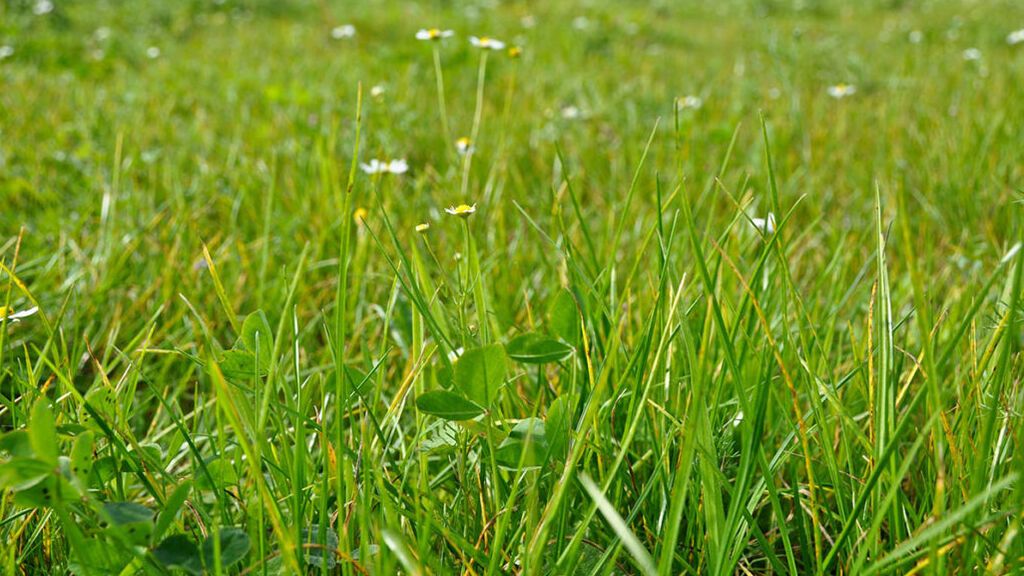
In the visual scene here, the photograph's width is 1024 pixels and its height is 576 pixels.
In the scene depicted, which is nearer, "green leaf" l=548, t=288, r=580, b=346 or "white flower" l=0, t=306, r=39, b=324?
"white flower" l=0, t=306, r=39, b=324

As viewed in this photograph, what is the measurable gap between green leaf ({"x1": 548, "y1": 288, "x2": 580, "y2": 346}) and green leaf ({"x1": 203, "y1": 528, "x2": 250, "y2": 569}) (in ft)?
1.29

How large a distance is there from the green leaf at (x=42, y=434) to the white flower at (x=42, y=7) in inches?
205

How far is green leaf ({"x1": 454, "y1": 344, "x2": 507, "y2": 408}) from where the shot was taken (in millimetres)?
790

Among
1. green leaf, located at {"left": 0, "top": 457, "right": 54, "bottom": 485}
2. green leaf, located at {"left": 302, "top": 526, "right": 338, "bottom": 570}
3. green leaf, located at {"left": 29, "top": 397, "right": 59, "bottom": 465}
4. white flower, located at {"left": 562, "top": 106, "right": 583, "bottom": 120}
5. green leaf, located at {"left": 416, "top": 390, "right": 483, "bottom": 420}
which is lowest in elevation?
white flower, located at {"left": 562, "top": 106, "right": 583, "bottom": 120}

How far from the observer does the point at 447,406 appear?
81 cm

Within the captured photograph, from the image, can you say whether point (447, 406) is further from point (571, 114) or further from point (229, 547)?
point (571, 114)

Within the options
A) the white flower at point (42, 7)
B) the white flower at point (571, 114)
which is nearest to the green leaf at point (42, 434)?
the white flower at point (571, 114)

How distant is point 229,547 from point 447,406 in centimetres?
23

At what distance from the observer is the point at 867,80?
13.0ft

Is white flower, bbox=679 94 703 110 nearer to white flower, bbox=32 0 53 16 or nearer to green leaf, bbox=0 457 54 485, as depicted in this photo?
green leaf, bbox=0 457 54 485

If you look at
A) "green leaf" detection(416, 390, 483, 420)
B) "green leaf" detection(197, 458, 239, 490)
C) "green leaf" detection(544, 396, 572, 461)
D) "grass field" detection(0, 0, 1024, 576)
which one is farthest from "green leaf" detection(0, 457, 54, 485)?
"green leaf" detection(544, 396, 572, 461)

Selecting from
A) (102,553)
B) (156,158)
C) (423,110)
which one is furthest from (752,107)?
(102,553)

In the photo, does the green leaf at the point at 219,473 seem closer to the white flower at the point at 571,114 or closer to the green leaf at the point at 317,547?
the green leaf at the point at 317,547

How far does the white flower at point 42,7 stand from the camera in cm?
493
